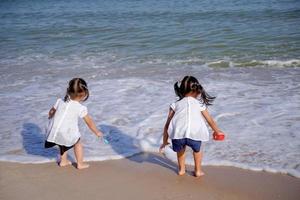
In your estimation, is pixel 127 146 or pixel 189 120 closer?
pixel 189 120

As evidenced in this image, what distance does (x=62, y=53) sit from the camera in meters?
13.1

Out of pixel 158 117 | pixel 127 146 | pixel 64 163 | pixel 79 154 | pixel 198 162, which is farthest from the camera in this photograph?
pixel 158 117

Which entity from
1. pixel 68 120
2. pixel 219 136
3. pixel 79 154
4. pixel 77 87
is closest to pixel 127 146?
pixel 79 154

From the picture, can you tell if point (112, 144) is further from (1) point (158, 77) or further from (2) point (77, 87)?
(1) point (158, 77)

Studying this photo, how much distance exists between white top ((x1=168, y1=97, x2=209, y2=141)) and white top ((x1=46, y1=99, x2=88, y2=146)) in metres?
1.07

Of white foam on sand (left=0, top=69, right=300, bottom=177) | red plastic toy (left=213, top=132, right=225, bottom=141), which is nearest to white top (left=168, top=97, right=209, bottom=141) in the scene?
red plastic toy (left=213, top=132, right=225, bottom=141)

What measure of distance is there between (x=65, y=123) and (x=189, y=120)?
1369mm

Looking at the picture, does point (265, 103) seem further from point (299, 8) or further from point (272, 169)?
point (299, 8)

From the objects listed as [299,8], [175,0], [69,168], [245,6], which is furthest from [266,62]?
[175,0]

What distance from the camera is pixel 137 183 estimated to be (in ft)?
13.6

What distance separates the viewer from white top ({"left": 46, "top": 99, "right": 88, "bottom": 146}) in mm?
4434

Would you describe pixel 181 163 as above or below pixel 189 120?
below

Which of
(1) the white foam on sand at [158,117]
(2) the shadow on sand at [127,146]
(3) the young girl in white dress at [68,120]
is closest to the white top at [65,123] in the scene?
(3) the young girl in white dress at [68,120]

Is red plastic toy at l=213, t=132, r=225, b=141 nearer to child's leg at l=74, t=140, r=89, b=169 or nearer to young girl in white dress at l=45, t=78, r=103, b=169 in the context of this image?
young girl in white dress at l=45, t=78, r=103, b=169
